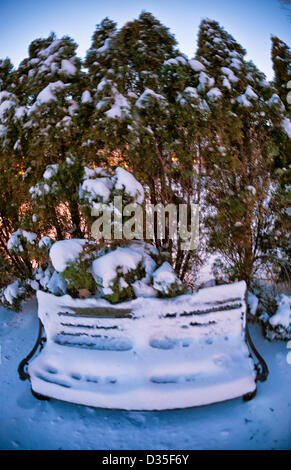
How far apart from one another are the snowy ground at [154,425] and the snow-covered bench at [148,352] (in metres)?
0.21

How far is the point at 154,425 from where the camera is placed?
100.0 inches

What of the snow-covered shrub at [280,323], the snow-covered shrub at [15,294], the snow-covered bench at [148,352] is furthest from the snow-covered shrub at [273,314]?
the snow-covered shrub at [15,294]

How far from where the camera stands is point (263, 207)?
4.44m

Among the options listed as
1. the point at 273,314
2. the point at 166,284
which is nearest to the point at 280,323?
the point at 273,314

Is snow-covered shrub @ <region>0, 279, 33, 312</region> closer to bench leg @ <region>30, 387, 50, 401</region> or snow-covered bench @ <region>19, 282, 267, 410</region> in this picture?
snow-covered bench @ <region>19, 282, 267, 410</region>

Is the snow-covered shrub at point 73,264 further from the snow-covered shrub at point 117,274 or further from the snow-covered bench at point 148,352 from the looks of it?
the snow-covered bench at point 148,352

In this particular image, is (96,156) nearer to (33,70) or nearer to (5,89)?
(33,70)

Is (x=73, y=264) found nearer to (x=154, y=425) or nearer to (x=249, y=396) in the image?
(x=154, y=425)

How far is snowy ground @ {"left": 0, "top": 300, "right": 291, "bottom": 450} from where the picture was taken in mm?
2352

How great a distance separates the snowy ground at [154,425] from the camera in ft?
7.72

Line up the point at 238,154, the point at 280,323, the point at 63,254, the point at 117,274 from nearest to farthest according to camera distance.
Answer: the point at 117,274
the point at 63,254
the point at 280,323
the point at 238,154

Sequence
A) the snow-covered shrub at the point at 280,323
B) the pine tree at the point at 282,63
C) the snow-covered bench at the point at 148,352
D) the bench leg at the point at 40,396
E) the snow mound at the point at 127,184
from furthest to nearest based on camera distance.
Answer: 1. the pine tree at the point at 282,63
2. the snow-covered shrub at the point at 280,323
3. the snow mound at the point at 127,184
4. the bench leg at the point at 40,396
5. the snow-covered bench at the point at 148,352

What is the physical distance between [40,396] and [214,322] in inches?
84.8

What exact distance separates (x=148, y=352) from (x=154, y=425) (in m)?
0.68
